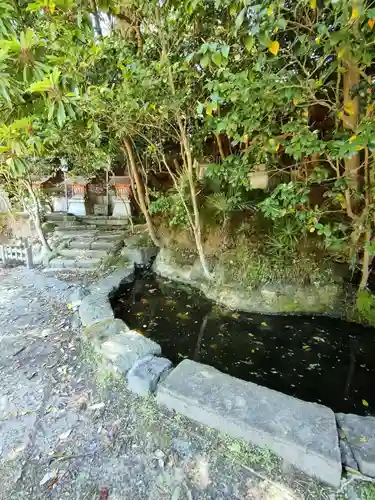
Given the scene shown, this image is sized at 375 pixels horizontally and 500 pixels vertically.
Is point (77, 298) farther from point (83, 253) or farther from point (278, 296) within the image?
point (278, 296)

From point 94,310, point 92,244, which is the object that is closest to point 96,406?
point 94,310

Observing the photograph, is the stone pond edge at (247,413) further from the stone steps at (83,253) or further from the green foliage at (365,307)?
the stone steps at (83,253)

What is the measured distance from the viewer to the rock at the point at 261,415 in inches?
56.0

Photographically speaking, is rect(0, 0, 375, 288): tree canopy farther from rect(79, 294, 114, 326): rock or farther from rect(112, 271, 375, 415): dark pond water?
rect(79, 294, 114, 326): rock

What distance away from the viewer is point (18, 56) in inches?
65.0

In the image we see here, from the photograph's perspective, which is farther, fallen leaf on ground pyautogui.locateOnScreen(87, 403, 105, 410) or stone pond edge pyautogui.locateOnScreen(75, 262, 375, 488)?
fallen leaf on ground pyautogui.locateOnScreen(87, 403, 105, 410)

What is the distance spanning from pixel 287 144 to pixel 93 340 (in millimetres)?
2530

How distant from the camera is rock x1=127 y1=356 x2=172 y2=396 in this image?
1949 mm

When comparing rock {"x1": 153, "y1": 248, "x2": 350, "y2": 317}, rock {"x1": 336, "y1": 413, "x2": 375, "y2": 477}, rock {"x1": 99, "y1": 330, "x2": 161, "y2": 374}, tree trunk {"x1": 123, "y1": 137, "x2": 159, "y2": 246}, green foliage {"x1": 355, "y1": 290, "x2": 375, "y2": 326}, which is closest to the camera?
rock {"x1": 336, "y1": 413, "x2": 375, "y2": 477}

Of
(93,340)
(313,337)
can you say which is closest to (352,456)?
(313,337)

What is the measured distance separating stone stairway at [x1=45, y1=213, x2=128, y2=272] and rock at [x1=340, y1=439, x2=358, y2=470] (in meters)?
3.98

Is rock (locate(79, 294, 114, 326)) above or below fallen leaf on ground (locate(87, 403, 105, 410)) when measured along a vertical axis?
above

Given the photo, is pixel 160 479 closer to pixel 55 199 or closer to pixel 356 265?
pixel 356 265

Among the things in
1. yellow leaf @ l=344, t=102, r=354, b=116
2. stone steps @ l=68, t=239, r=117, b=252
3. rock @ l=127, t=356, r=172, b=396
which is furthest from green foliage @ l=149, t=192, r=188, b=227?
rock @ l=127, t=356, r=172, b=396
